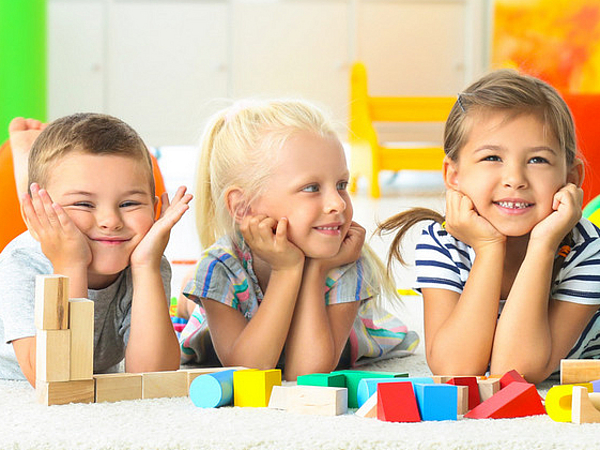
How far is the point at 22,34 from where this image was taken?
4.64 metres

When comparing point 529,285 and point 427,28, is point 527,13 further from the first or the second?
point 529,285

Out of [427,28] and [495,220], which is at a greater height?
[427,28]

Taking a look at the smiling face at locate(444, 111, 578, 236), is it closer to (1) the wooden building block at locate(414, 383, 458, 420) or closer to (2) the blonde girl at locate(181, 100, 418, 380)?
(2) the blonde girl at locate(181, 100, 418, 380)

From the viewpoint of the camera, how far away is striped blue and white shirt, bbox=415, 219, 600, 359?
3.55 feet

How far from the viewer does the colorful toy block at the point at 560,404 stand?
0.85m

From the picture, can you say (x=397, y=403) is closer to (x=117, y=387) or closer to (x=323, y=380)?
(x=323, y=380)

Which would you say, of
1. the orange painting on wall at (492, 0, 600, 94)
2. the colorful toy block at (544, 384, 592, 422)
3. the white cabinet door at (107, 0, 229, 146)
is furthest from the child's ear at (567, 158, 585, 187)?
the white cabinet door at (107, 0, 229, 146)

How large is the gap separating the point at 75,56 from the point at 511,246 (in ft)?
15.7

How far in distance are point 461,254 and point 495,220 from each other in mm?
91

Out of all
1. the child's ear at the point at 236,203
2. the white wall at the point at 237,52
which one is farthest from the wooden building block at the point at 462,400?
the white wall at the point at 237,52

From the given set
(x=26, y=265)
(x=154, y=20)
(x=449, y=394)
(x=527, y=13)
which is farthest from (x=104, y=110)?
(x=449, y=394)

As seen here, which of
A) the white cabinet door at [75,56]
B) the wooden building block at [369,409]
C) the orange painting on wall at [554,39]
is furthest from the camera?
the white cabinet door at [75,56]

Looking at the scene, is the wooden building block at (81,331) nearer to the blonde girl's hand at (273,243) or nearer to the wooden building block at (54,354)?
the wooden building block at (54,354)

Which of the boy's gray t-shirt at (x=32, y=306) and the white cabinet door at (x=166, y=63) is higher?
the white cabinet door at (x=166, y=63)
